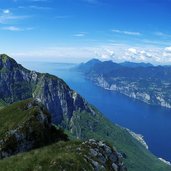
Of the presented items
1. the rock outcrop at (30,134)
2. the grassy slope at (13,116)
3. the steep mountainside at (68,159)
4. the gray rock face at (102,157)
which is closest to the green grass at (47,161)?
the steep mountainside at (68,159)

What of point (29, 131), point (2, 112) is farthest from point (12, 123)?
point (2, 112)

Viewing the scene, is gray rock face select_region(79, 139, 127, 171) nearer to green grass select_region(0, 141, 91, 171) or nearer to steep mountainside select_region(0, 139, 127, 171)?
steep mountainside select_region(0, 139, 127, 171)

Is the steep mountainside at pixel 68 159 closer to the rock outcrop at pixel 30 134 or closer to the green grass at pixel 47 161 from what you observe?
the green grass at pixel 47 161

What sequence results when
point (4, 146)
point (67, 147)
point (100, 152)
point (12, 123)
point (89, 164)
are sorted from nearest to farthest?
1. point (89, 164)
2. point (67, 147)
3. point (100, 152)
4. point (4, 146)
5. point (12, 123)

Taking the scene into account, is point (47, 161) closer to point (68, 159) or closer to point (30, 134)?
point (68, 159)

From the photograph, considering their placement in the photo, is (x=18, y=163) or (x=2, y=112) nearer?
(x=18, y=163)

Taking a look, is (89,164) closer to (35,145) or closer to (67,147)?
(67,147)

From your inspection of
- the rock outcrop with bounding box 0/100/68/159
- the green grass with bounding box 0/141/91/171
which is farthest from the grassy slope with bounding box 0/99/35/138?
the green grass with bounding box 0/141/91/171
